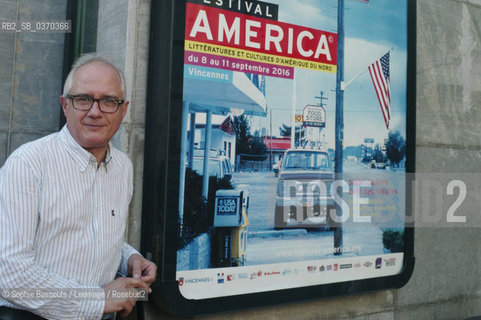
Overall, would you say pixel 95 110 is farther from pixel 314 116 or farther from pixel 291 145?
pixel 314 116

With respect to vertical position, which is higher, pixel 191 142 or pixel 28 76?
pixel 28 76

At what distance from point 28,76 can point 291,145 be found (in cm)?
175

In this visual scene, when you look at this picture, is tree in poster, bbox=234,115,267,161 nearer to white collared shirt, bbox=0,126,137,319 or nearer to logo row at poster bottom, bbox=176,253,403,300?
logo row at poster bottom, bbox=176,253,403,300

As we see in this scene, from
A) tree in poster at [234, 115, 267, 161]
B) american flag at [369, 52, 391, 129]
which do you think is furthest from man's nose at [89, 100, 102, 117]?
american flag at [369, 52, 391, 129]

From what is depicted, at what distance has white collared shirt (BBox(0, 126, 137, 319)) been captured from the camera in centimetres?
167

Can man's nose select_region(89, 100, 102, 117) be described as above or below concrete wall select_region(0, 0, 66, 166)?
below

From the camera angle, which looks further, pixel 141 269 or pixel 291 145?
pixel 291 145

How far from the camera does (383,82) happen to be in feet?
11.7

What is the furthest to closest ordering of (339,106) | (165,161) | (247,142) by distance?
(339,106) < (247,142) < (165,161)

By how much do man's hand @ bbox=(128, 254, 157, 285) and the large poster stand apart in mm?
441

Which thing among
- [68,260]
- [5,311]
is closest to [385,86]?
[68,260]

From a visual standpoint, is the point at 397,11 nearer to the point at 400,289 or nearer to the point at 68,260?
the point at 400,289

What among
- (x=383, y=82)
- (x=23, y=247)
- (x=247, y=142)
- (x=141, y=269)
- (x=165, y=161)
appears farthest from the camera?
(x=383, y=82)

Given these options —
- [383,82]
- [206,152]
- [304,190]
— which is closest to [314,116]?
[304,190]
